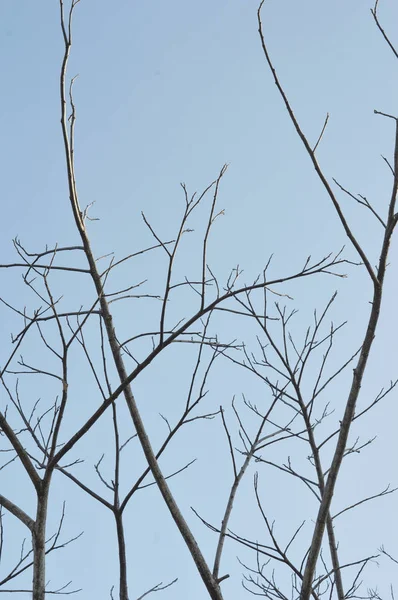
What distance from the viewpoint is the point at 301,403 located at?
414 centimetres

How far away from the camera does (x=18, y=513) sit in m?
2.09

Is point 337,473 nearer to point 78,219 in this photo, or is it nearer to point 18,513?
point 18,513

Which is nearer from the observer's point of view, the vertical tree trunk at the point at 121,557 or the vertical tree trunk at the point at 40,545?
the vertical tree trunk at the point at 40,545

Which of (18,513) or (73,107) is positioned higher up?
(73,107)

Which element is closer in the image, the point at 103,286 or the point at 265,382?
the point at 103,286

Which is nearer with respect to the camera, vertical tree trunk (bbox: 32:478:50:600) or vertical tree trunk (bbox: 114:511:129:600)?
vertical tree trunk (bbox: 32:478:50:600)

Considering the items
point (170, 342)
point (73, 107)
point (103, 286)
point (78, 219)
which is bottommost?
point (170, 342)

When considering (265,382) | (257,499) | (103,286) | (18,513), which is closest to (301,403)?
(265,382)

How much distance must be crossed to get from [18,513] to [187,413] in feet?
2.62

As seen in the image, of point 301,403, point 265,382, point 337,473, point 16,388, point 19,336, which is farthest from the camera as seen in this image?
point 265,382

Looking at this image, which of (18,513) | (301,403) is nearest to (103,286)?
(18,513)

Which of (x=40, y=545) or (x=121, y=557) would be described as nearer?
(x=40, y=545)

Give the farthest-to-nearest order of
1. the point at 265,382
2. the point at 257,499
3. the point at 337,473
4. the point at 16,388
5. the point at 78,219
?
the point at 265,382 → the point at 16,388 → the point at 257,499 → the point at 78,219 → the point at 337,473

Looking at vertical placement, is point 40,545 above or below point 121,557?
below
